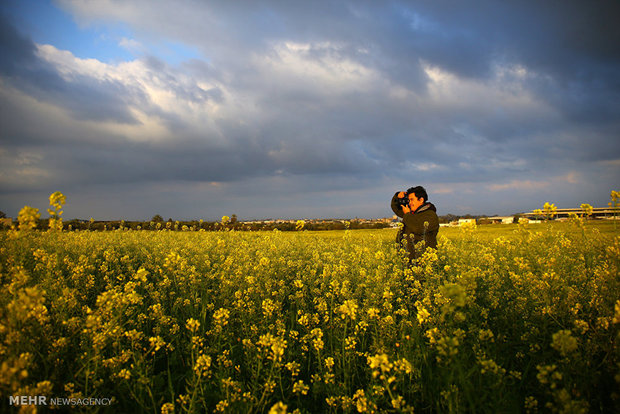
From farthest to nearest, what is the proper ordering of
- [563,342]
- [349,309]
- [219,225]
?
[219,225] → [349,309] → [563,342]

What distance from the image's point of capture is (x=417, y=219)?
7641 millimetres

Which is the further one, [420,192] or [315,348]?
[420,192]

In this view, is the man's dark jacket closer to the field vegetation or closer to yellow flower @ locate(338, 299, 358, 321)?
the field vegetation

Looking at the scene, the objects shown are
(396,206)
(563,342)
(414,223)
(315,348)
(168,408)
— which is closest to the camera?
(563,342)

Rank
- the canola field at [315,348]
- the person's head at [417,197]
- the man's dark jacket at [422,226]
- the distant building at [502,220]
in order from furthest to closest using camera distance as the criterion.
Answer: the distant building at [502,220]
the person's head at [417,197]
the man's dark jacket at [422,226]
the canola field at [315,348]

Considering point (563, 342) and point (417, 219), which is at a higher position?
point (417, 219)

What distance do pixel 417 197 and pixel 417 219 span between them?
0.65 m

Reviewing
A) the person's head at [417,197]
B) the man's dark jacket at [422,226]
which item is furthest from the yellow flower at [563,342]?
the person's head at [417,197]

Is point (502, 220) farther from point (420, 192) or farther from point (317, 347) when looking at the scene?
point (317, 347)

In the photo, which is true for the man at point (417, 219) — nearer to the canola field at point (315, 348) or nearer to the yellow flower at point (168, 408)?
the canola field at point (315, 348)

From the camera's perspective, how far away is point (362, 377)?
11.6 ft

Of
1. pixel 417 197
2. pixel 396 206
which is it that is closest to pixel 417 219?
pixel 417 197

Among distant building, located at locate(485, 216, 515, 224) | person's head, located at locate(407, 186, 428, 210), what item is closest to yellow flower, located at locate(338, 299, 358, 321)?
person's head, located at locate(407, 186, 428, 210)

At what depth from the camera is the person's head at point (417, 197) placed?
25.6ft
